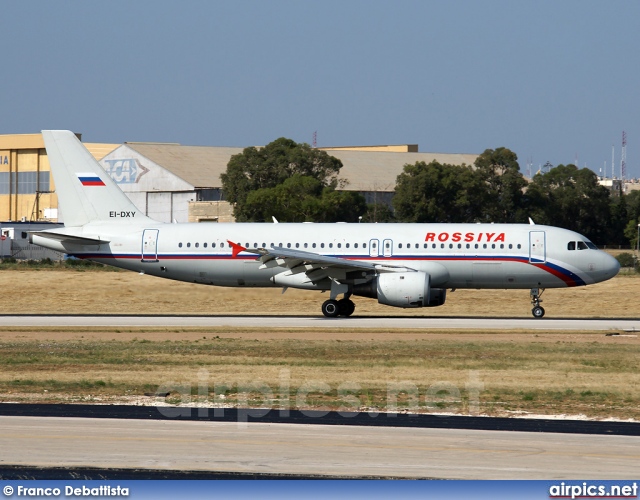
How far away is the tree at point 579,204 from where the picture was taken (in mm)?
109319

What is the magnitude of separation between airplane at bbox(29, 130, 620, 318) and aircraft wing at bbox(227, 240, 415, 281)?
2.0 inches

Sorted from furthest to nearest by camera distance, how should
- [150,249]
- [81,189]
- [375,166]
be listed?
1. [375,166]
2. [81,189]
3. [150,249]

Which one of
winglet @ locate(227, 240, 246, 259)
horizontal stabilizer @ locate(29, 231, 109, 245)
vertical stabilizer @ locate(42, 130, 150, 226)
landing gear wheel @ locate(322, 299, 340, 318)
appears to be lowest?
landing gear wheel @ locate(322, 299, 340, 318)

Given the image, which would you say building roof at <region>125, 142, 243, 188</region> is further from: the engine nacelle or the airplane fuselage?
the engine nacelle

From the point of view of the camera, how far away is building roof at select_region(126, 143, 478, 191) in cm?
11269

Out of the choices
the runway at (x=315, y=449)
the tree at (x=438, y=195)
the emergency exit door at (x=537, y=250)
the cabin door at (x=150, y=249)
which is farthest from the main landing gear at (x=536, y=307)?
the tree at (x=438, y=195)

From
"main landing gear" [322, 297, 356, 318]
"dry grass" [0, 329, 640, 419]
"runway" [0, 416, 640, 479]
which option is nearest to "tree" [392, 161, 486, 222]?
"main landing gear" [322, 297, 356, 318]

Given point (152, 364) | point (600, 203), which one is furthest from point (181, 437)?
point (600, 203)

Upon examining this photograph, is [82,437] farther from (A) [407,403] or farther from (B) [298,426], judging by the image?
(A) [407,403]

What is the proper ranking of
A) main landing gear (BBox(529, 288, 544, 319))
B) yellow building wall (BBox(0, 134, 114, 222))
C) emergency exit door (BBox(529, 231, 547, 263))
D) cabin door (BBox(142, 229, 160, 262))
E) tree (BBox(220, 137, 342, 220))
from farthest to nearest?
yellow building wall (BBox(0, 134, 114, 222)) < tree (BBox(220, 137, 342, 220)) < cabin door (BBox(142, 229, 160, 262)) < main landing gear (BBox(529, 288, 544, 319)) < emergency exit door (BBox(529, 231, 547, 263))

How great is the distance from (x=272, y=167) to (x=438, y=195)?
18386 mm

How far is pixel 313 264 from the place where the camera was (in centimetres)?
4034

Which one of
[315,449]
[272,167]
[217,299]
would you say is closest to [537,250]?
[217,299]

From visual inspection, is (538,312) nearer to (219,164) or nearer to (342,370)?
(342,370)
